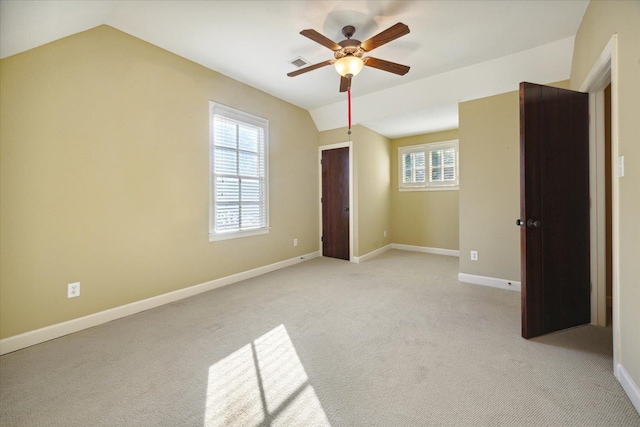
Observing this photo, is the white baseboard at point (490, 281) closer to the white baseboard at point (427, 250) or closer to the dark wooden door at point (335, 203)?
the white baseboard at point (427, 250)

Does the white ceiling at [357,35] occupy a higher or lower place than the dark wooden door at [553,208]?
higher

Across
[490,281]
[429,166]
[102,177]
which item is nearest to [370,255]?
[490,281]

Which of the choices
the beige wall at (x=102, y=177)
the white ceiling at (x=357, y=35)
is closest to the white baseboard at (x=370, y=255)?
the beige wall at (x=102, y=177)

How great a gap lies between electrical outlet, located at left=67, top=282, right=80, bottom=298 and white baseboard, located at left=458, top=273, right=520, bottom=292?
14.0 ft

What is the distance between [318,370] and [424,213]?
4602mm

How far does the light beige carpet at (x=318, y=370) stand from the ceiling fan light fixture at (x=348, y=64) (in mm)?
2320

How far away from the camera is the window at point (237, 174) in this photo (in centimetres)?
345

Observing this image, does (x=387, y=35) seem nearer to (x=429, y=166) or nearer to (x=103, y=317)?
(x=103, y=317)

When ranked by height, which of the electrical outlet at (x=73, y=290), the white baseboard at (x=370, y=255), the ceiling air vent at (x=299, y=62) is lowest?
the white baseboard at (x=370, y=255)

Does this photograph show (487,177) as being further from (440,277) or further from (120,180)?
(120,180)

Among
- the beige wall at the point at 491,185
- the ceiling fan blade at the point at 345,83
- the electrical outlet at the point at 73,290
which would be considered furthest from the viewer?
the beige wall at the point at 491,185

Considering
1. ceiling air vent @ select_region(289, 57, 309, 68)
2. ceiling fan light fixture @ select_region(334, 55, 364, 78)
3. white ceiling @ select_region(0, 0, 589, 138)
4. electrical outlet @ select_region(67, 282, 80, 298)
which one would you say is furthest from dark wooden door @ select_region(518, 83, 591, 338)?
electrical outlet @ select_region(67, 282, 80, 298)

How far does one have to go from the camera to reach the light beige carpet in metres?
1.39

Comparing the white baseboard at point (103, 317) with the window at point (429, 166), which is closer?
the white baseboard at point (103, 317)
